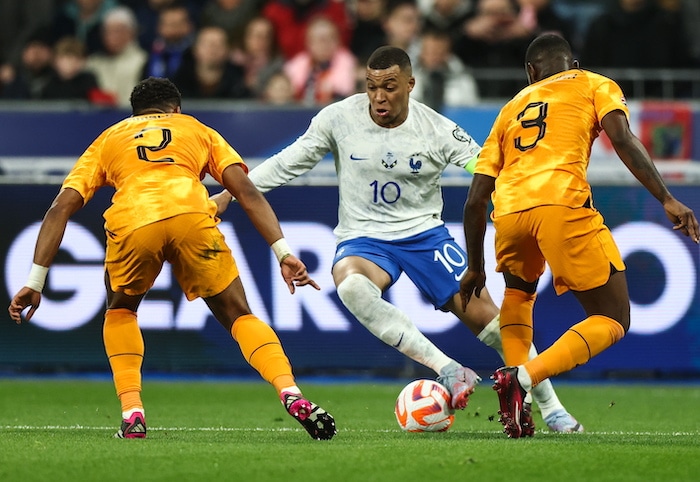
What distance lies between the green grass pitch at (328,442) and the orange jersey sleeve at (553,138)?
123cm

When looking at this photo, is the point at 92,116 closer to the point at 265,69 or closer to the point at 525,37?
the point at 265,69

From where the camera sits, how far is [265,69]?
45.4ft

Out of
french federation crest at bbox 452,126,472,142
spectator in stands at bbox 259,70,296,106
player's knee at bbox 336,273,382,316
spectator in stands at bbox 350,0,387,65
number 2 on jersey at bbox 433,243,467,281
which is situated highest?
spectator in stands at bbox 350,0,387,65

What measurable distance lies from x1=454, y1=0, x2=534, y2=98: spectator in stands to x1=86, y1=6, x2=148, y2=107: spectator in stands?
134 inches

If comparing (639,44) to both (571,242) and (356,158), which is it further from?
(571,242)

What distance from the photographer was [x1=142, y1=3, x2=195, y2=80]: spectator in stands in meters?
13.7

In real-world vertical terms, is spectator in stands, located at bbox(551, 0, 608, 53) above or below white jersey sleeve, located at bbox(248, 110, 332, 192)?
above

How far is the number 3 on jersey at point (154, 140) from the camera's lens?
6.82 m

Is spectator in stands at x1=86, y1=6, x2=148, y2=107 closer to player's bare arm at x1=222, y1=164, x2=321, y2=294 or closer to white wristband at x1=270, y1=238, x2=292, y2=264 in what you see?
player's bare arm at x1=222, y1=164, x2=321, y2=294

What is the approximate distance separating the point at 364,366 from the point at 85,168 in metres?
4.57

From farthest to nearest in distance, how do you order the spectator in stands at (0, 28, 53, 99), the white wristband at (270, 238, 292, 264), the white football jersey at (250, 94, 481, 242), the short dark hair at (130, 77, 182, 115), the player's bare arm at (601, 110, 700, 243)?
the spectator in stands at (0, 28, 53, 99) → the white football jersey at (250, 94, 481, 242) → the short dark hair at (130, 77, 182, 115) → the white wristband at (270, 238, 292, 264) → the player's bare arm at (601, 110, 700, 243)

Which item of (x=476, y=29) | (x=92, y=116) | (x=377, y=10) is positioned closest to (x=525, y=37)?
(x=476, y=29)

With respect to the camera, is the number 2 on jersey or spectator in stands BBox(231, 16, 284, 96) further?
spectator in stands BBox(231, 16, 284, 96)

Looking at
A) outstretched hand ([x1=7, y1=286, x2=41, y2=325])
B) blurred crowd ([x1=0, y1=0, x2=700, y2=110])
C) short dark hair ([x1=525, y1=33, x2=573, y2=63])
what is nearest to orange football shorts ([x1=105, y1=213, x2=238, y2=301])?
outstretched hand ([x1=7, y1=286, x2=41, y2=325])
